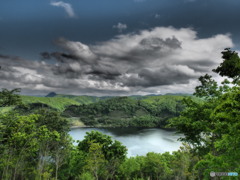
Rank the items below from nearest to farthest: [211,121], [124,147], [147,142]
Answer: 1. [211,121]
2. [124,147]
3. [147,142]

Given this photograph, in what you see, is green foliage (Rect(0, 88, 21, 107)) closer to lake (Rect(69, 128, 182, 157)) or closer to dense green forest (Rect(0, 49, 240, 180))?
dense green forest (Rect(0, 49, 240, 180))

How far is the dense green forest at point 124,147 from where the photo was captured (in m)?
11.4

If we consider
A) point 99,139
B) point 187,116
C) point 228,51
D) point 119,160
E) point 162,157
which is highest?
point 228,51

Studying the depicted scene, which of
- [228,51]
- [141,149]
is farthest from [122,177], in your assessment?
[141,149]

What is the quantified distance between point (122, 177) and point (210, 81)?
37634 millimetres

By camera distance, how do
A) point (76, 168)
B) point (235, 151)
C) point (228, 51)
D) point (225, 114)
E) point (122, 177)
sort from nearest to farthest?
1. point (225, 114)
2. point (235, 151)
3. point (228, 51)
4. point (76, 168)
5. point (122, 177)

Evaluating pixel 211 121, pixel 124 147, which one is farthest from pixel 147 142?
pixel 211 121

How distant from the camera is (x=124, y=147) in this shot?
35844 mm

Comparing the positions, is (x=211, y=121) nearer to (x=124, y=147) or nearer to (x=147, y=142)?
(x=124, y=147)

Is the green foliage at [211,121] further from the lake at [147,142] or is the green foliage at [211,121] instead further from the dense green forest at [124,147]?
the lake at [147,142]

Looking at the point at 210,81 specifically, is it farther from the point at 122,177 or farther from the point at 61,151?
the point at 122,177

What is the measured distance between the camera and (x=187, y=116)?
66.0ft

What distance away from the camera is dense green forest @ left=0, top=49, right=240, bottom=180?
450 inches

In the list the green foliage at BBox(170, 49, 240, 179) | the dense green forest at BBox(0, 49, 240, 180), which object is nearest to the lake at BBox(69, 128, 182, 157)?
the dense green forest at BBox(0, 49, 240, 180)
